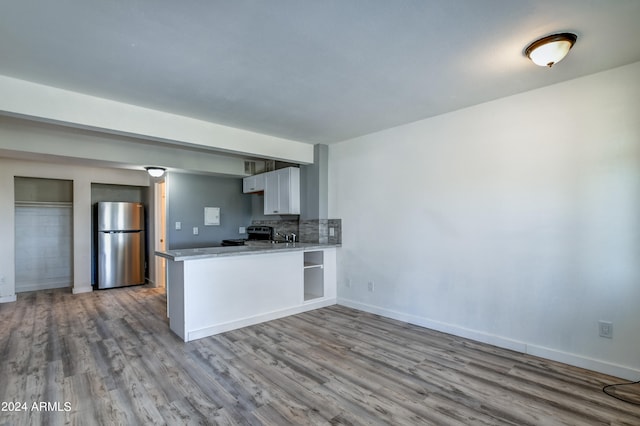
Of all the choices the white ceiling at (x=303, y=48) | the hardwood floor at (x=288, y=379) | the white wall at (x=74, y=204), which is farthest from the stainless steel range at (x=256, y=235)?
the white ceiling at (x=303, y=48)

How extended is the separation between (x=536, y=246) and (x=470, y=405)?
5.30 feet

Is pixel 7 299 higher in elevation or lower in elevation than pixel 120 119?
lower

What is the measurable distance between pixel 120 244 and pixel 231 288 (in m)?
3.78

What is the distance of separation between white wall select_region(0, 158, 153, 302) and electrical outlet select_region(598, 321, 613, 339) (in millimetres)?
7351

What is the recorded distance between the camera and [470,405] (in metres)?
2.20

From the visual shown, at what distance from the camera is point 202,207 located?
6.04m

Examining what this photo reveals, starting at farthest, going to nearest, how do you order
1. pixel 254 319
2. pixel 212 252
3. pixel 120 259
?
1. pixel 120 259
2. pixel 254 319
3. pixel 212 252

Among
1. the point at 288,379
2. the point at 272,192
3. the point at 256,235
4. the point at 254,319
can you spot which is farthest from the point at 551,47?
the point at 256,235

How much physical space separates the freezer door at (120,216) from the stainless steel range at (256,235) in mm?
1855

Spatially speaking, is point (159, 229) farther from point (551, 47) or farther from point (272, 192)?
point (551, 47)

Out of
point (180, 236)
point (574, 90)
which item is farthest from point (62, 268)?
point (574, 90)

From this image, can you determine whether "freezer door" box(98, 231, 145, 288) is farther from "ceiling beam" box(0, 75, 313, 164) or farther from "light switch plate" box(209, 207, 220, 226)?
"ceiling beam" box(0, 75, 313, 164)

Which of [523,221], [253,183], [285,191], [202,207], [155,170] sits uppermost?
Result: [155,170]

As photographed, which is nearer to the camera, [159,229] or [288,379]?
[288,379]
